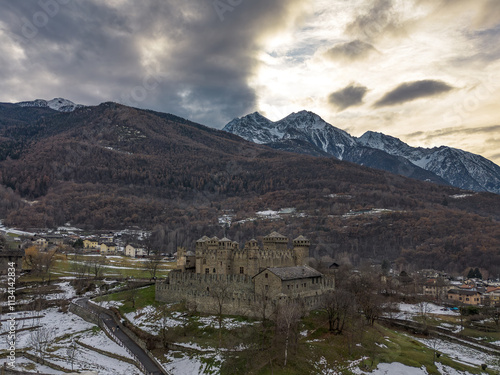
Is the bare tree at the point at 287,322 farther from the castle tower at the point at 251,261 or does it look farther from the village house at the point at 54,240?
the village house at the point at 54,240

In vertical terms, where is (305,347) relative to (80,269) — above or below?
below

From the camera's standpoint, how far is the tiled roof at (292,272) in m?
67.9

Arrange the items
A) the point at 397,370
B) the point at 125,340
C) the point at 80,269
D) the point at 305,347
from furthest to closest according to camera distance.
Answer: the point at 80,269 → the point at 125,340 → the point at 305,347 → the point at 397,370

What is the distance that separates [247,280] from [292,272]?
328 inches

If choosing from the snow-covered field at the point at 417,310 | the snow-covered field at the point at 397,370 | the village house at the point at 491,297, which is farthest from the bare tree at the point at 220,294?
the village house at the point at 491,297

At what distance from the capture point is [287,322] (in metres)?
54.8

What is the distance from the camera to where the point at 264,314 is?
63156mm

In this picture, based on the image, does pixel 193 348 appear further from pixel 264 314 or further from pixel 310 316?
pixel 310 316

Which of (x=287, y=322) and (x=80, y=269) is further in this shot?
(x=80, y=269)

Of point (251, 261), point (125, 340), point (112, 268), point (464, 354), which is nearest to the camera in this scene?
point (125, 340)

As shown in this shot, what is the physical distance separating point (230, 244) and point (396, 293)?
209 feet

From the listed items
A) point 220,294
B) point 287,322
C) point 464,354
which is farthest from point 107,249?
point 464,354

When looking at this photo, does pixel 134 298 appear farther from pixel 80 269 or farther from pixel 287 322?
pixel 287 322

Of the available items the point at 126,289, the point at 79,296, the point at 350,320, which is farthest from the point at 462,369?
the point at 79,296
